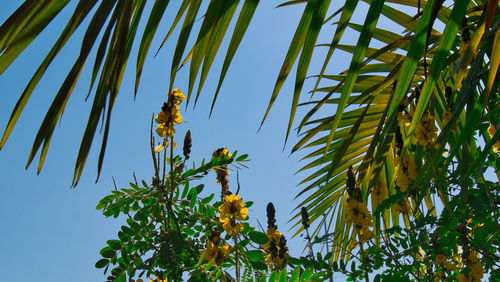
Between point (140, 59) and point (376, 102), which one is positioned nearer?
point (140, 59)

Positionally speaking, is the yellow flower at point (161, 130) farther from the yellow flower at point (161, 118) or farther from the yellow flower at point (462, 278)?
the yellow flower at point (462, 278)

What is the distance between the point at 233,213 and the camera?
141cm

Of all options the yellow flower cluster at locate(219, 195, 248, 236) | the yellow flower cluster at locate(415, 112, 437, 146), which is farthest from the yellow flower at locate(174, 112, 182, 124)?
the yellow flower cluster at locate(415, 112, 437, 146)

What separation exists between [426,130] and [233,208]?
0.65 m

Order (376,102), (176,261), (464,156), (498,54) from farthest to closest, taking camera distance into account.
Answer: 1. (376,102)
2. (176,261)
3. (464,156)
4. (498,54)

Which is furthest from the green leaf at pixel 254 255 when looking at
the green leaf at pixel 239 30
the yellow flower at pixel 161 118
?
the green leaf at pixel 239 30

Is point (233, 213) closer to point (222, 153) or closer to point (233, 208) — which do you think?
point (233, 208)

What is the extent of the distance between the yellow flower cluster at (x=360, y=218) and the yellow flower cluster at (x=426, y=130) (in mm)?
254

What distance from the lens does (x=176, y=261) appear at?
4.32 ft

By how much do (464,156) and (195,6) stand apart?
2.16 ft

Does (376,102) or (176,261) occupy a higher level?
(376,102)

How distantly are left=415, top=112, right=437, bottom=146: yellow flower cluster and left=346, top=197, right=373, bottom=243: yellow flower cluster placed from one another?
254 millimetres

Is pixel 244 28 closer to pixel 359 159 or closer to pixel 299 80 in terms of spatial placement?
pixel 299 80

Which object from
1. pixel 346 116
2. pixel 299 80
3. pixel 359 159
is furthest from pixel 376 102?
pixel 299 80
